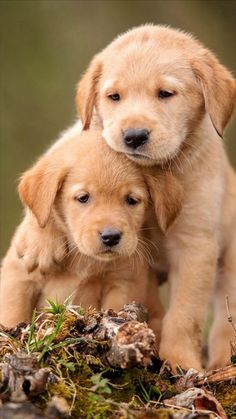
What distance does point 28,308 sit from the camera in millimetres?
6191

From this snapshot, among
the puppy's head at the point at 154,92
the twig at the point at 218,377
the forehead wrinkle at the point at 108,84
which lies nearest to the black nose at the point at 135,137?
the puppy's head at the point at 154,92

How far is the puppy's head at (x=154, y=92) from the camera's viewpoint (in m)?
5.60

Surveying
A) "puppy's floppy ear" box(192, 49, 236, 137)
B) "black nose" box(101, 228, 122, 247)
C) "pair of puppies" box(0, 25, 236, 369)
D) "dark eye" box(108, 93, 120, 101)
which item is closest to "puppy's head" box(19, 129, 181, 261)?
"black nose" box(101, 228, 122, 247)

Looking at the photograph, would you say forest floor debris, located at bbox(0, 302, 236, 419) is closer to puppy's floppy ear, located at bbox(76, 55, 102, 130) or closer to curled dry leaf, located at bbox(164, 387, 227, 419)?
curled dry leaf, located at bbox(164, 387, 227, 419)

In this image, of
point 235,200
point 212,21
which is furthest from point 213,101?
point 212,21

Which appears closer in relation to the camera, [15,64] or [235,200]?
[235,200]

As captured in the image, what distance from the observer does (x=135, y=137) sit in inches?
217

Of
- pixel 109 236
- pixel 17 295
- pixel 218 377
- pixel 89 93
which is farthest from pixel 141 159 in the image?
pixel 218 377

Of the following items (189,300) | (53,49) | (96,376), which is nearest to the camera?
(96,376)

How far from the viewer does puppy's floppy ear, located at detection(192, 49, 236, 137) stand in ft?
19.4

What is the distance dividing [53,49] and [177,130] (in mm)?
10049

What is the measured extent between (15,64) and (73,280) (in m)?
10.0

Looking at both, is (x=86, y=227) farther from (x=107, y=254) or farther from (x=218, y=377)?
(x=218, y=377)

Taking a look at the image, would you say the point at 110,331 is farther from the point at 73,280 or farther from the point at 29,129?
the point at 29,129
